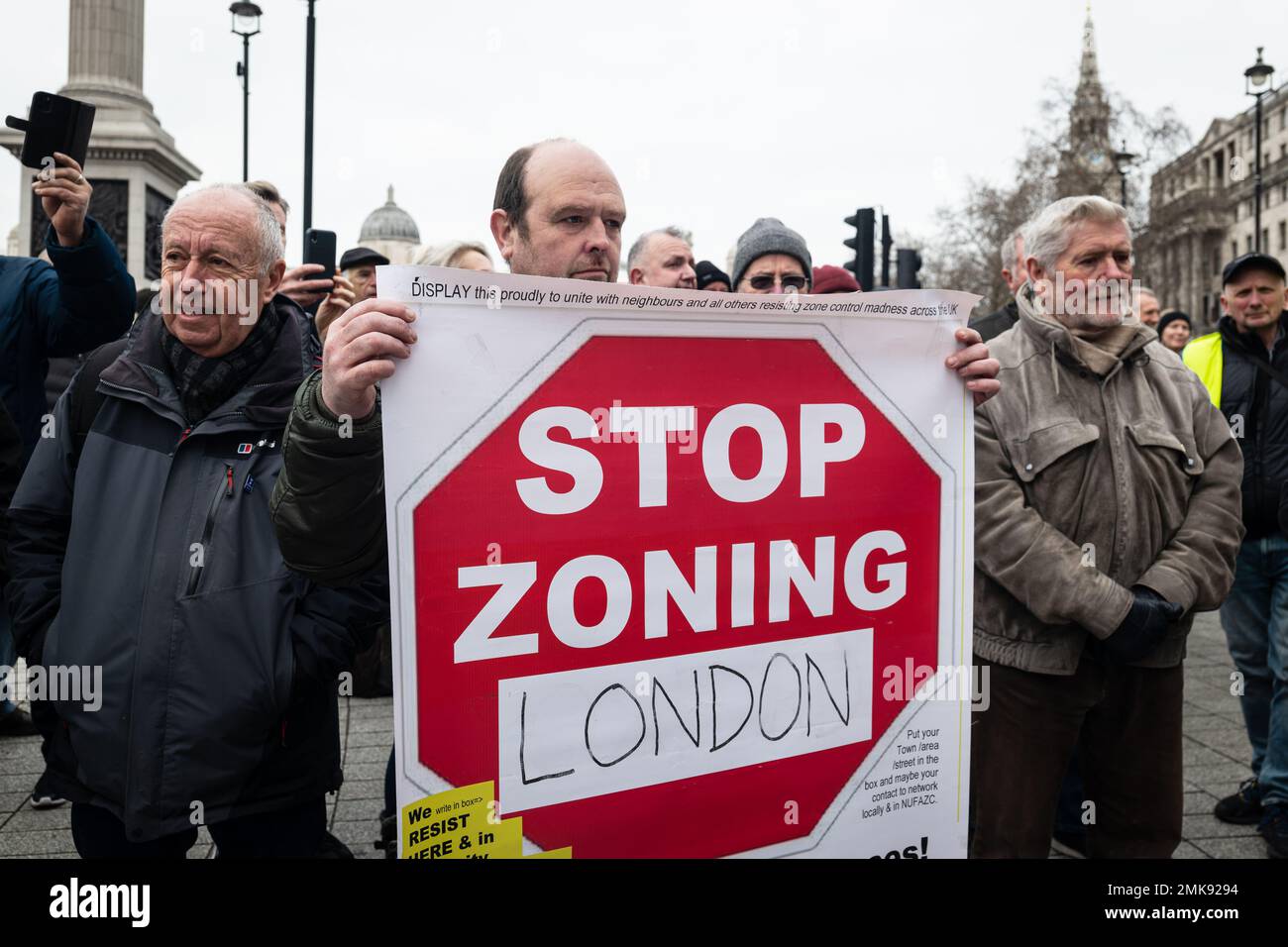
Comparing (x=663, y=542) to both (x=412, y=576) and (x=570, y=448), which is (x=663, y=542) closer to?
(x=570, y=448)

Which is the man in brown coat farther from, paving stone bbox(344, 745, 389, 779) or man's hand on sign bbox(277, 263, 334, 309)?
paving stone bbox(344, 745, 389, 779)

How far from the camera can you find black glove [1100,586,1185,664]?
102 inches

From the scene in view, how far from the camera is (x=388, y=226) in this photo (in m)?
83.9

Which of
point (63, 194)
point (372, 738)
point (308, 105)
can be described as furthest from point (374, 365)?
point (308, 105)

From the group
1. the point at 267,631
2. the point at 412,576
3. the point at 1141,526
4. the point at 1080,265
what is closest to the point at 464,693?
Answer: the point at 412,576

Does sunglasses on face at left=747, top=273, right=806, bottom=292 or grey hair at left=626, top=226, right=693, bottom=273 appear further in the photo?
grey hair at left=626, top=226, right=693, bottom=273

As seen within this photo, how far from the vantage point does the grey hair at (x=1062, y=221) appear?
2889 mm

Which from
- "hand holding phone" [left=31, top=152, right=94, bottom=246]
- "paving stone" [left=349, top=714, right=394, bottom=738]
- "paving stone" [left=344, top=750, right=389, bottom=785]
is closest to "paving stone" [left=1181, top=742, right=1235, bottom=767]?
"paving stone" [left=344, top=750, right=389, bottom=785]

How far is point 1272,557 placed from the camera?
4.01 m

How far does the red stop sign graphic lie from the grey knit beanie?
2.40 metres

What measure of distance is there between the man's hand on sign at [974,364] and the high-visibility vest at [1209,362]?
108 inches

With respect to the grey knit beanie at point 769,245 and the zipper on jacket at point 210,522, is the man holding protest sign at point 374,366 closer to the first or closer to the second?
the zipper on jacket at point 210,522

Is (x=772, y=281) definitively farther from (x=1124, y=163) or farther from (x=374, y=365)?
(x=1124, y=163)
